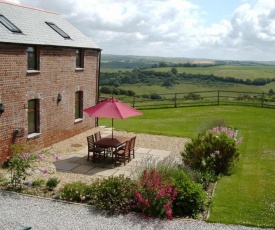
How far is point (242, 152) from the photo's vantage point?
51.1ft

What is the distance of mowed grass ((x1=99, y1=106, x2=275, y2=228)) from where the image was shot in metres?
9.10

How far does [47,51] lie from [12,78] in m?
2.57

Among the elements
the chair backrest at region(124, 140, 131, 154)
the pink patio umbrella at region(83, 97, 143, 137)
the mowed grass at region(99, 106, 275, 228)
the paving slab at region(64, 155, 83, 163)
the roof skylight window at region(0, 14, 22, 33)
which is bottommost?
the paving slab at region(64, 155, 83, 163)

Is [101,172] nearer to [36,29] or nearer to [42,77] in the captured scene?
[42,77]

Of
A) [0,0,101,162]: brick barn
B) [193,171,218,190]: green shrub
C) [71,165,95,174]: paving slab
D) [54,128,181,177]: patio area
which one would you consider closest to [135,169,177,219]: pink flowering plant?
[193,171,218,190]: green shrub

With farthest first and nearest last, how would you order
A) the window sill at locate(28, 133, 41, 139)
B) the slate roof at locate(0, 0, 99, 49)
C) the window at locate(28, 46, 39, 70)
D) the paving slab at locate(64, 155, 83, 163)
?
1. the window sill at locate(28, 133, 41, 139)
2. the window at locate(28, 46, 39, 70)
3. the paving slab at locate(64, 155, 83, 163)
4. the slate roof at locate(0, 0, 99, 49)

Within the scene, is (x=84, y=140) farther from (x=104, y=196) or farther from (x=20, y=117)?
(x=104, y=196)

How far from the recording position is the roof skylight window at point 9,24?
14.1 metres

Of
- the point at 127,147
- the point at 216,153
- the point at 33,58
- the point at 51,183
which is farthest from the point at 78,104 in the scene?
the point at 216,153

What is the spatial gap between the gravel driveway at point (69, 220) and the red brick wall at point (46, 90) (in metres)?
4.66

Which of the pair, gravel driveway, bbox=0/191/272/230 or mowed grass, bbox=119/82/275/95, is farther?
mowed grass, bbox=119/82/275/95

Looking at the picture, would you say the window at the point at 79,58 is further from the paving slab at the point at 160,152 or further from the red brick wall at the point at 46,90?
the paving slab at the point at 160,152

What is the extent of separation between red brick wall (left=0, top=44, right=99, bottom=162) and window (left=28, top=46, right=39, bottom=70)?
8.7 inches

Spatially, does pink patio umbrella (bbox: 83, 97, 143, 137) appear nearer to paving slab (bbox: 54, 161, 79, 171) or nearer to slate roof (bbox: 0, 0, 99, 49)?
paving slab (bbox: 54, 161, 79, 171)
